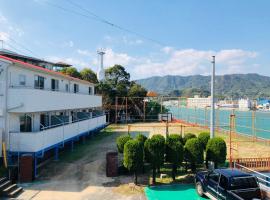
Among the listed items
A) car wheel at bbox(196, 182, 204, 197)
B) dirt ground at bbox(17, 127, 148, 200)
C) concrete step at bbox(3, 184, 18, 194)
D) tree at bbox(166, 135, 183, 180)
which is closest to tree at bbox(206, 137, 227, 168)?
tree at bbox(166, 135, 183, 180)

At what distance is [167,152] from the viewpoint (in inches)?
691

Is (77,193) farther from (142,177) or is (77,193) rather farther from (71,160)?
(71,160)

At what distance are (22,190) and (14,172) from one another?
6.27ft

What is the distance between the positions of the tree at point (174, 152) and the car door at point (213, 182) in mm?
3049

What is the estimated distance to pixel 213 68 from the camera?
20.3 metres

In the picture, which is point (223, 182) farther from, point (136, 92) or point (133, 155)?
point (136, 92)

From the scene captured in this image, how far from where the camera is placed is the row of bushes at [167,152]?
16375 mm

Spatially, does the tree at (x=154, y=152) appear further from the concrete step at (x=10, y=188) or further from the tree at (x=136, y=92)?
the tree at (x=136, y=92)

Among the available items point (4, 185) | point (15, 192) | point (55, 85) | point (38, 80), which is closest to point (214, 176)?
point (15, 192)

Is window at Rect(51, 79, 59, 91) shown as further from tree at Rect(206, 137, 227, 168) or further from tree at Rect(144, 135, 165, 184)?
tree at Rect(206, 137, 227, 168)

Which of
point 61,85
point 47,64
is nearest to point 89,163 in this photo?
point 61,85

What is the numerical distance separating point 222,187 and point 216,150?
190 inches

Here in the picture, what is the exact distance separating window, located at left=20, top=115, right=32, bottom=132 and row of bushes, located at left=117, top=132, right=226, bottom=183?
7.72 m

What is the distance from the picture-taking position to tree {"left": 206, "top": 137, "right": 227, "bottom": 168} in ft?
57.3
